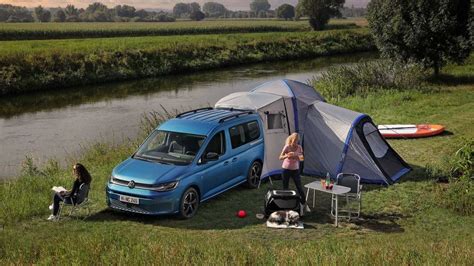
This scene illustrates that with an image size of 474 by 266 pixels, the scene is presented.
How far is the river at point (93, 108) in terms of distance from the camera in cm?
2103

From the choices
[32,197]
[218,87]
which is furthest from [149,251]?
[218,87]

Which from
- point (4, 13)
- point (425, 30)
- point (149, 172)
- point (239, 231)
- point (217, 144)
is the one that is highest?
point (4, 13)

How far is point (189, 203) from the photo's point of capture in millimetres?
11320

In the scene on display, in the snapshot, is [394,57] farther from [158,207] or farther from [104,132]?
[158,207]

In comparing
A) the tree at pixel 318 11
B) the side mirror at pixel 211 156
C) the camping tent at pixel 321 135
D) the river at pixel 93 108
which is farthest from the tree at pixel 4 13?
the side mirror at pixel 211 156

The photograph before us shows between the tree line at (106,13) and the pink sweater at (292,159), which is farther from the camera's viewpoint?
the tree line at (106,13)

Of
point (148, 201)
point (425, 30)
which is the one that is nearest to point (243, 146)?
point (148, 201)

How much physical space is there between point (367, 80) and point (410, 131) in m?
10.7

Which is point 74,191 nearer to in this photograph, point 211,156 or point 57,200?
point 57,200

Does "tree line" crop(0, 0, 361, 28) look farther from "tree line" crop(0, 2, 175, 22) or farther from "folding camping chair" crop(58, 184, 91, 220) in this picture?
"folding camping chair" crop(58, 184, 91, 220)

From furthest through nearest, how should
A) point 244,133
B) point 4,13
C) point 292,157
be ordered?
point 4,13
point 244,133
point 292,157

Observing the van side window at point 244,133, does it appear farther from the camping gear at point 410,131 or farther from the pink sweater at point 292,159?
the camping gear at point 410,131

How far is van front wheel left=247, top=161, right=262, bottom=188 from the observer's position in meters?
13.3

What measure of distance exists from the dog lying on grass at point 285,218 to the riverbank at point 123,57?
27.6 metres
